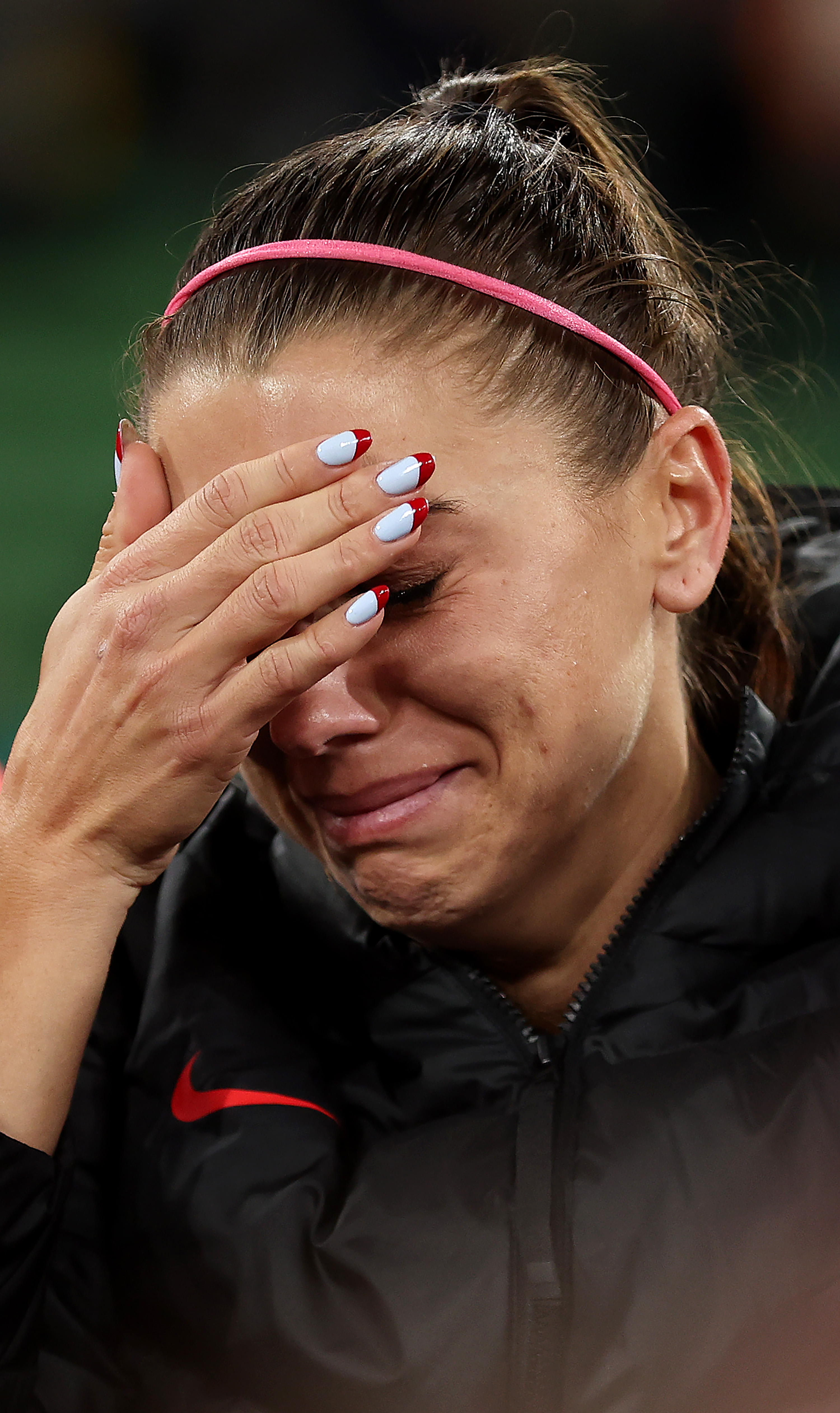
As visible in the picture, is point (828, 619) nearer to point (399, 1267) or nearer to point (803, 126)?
point (399, 1267)

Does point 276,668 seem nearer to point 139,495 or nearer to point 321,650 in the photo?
point 321,650

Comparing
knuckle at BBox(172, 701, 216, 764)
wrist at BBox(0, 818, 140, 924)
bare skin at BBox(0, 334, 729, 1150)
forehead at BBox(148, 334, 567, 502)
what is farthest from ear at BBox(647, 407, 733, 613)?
wrist at BBox(0, 818, 140, 924)

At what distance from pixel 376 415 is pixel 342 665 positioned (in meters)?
0.16

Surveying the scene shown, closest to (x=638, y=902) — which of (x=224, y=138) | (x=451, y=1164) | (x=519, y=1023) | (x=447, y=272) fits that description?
(x=519, y=1023)

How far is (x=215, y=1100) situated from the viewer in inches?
36.2

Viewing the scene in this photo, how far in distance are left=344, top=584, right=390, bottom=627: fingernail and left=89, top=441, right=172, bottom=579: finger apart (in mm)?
207

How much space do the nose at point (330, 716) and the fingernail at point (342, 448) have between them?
0.14 metres

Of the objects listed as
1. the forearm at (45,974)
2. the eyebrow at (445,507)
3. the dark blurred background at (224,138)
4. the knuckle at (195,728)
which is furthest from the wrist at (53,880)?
the dark blurred background at (224,138)

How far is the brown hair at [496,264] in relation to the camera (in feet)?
2.72

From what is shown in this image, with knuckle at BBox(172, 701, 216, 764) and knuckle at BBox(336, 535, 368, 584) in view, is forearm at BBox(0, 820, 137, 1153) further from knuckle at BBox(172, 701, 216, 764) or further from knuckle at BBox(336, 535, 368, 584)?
knuckle at BBox(336, 535, 368, 584)

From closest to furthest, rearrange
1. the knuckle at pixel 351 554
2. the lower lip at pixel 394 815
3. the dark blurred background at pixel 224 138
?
the knuckle at pixel 351 554 < the lower lip at pixel 394 815 < the dark blurred background at pixel 224 138

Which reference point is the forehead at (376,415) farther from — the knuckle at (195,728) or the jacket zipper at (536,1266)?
the jacket zipper at (536,1266)

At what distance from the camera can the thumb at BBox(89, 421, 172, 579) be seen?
0.88m

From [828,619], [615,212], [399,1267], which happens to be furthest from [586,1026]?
[615,212]
